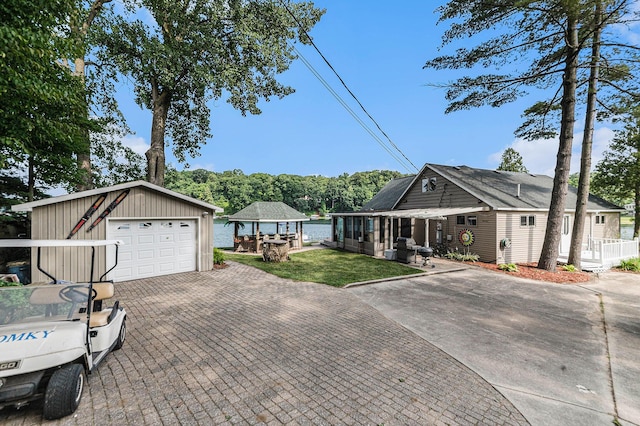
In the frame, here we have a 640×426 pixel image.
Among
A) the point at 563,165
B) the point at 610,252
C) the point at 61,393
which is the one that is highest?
the point at 563,165

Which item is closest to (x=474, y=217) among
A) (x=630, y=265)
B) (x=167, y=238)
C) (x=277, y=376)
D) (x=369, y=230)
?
(x=369, y=230)

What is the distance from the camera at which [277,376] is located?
3.81 meters

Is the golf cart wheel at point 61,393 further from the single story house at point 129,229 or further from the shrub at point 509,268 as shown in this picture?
the shrub at point 509,268

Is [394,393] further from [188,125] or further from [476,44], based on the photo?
[188,125]

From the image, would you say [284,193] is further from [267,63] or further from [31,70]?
[31,70]

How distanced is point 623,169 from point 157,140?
30035mm

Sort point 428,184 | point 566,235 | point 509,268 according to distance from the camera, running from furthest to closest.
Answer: point 428,184, point 566,235, point 509,268

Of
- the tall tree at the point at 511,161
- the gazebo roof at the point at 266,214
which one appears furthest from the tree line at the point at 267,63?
the tall tree at the point at 511,161

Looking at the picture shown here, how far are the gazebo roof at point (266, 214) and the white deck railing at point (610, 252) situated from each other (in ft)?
51.7

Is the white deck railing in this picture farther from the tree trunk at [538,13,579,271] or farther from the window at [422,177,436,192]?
the window at [422,177,436,192]

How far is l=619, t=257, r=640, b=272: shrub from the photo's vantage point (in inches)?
479

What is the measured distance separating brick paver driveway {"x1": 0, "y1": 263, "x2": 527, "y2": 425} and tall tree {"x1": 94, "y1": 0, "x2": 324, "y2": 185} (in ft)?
35.8

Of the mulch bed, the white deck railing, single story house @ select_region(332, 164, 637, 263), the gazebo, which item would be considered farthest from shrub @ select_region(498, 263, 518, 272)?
the gazebo

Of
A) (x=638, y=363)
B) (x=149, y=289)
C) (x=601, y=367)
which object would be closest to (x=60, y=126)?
(x=149, y=289)
